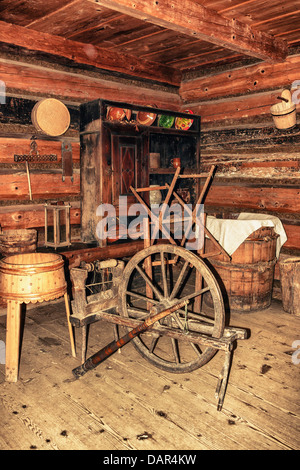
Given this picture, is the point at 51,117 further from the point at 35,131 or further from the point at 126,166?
the point at 126,166

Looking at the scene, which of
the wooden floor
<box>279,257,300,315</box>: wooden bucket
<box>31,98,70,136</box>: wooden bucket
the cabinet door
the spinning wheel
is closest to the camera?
the wooden floor

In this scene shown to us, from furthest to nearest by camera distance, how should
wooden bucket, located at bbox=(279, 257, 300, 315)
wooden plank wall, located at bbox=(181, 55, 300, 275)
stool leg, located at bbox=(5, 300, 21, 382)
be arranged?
wooden plank wall, located at bbox=(181, 55, 300, 275), wooden bucket, located at bbox=(279, 257, 300, 315), stool leg, located at bbox=(5, 300, 21, 382)

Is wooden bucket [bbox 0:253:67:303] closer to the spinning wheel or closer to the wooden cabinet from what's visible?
the spinning wheel

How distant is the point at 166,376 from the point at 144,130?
3.17 meters

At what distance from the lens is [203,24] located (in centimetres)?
389

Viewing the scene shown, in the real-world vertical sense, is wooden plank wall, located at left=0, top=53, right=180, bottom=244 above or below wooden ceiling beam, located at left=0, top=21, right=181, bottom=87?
below

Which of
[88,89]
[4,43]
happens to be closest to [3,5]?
[4,43]

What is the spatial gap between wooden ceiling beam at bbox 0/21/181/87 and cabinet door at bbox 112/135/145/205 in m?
1.20

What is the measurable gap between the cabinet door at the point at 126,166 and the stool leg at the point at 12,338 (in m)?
2.16

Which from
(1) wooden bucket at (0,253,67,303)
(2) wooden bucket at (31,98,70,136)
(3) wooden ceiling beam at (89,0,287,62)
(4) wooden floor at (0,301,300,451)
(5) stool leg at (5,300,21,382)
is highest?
(3) wooden ceiling beam at (89,0,287,62)

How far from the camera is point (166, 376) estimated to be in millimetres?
3229

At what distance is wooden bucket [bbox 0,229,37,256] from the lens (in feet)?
13.3

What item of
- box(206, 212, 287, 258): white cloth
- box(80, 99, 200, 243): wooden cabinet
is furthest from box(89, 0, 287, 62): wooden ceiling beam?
box(206, 212, 287, 258): white cloth
